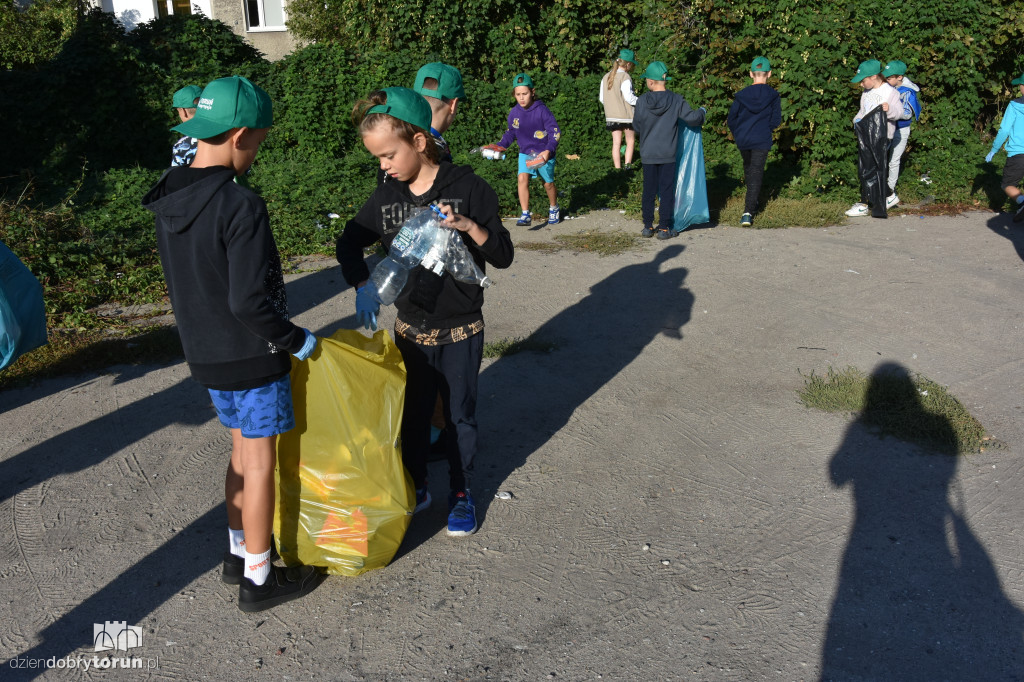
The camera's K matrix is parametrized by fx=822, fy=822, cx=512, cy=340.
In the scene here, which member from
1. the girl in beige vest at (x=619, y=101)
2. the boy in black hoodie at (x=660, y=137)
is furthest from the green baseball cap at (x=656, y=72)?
the girl in beige vest at (x=619, y=101)

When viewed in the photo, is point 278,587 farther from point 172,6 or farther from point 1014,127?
point 172,6

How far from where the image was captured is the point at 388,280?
3.35m

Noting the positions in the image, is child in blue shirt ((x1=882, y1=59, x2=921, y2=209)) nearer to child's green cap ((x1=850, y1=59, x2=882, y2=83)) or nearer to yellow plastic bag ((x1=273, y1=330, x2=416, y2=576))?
child's green cap ((x1=850, y1=59, x2=882, y2=83))

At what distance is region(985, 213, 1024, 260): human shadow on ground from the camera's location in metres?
8.26

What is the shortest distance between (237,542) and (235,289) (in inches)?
44.5

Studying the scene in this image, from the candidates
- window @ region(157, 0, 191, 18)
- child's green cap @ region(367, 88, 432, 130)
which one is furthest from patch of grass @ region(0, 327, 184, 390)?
window @ region(157, 0, 191, 18)

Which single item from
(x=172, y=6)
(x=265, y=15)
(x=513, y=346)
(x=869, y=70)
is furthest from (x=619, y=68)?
(x=172, y=6)

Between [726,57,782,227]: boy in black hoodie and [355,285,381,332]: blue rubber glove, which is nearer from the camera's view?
[355,285,381,332]: blue rubber glove

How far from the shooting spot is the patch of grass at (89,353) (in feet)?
17.6

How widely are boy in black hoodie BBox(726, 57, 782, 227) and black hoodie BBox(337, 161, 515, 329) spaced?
251 inches

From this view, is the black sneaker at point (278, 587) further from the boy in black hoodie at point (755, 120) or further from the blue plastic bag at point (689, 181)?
the boy in black hoodie at point (755, 120)

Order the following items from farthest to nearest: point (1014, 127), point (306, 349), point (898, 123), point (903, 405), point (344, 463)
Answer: point (898, 123) < point (1014, 127) < point (903, 405) < point (344, 463) < point (306, 349)

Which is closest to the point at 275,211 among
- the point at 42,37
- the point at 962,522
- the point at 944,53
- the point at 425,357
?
the point at 425,357

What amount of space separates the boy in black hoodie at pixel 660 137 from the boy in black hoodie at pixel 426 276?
548 centimetres
